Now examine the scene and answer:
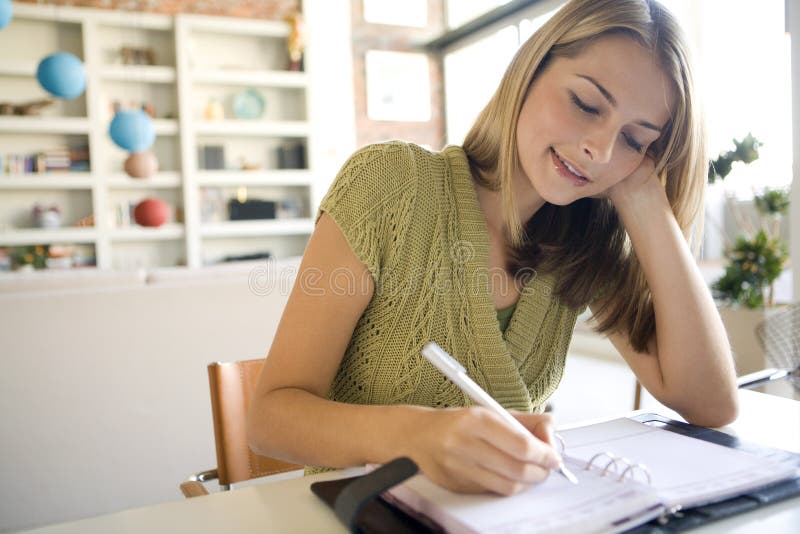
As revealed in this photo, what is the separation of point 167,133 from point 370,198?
562 centimetres

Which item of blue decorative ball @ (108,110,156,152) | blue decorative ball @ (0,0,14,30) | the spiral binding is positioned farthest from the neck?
blue decorative ball @ (108,110,156,152)

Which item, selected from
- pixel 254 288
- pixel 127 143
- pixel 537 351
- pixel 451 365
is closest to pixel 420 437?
pixel 451 365

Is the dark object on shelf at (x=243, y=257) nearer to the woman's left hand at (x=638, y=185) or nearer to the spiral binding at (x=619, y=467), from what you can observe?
the woman's left hand at (x=638, y=185)

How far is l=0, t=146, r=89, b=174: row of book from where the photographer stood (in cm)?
571

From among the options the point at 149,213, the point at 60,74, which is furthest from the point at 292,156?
the point at 60,74

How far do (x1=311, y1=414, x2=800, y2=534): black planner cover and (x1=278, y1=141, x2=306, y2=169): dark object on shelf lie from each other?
6.15 m

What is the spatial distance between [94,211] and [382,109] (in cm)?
297

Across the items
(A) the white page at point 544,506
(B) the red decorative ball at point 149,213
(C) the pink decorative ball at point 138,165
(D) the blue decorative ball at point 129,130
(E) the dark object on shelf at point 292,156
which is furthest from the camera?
(E) the dark object on shelf at point 292,156

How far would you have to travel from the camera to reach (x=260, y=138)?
6656 mm

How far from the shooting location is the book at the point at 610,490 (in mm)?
511

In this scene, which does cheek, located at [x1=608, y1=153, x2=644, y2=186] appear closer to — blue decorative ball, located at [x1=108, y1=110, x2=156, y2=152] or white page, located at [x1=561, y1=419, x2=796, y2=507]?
white page, located at [x1=561, y1=419, x2=796, y2=507]

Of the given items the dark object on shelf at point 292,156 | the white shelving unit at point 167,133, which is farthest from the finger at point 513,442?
the dark object on shelf at point 292,156

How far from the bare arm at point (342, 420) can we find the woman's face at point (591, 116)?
32 cm

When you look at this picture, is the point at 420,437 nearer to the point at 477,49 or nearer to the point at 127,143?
the point at 127,143
